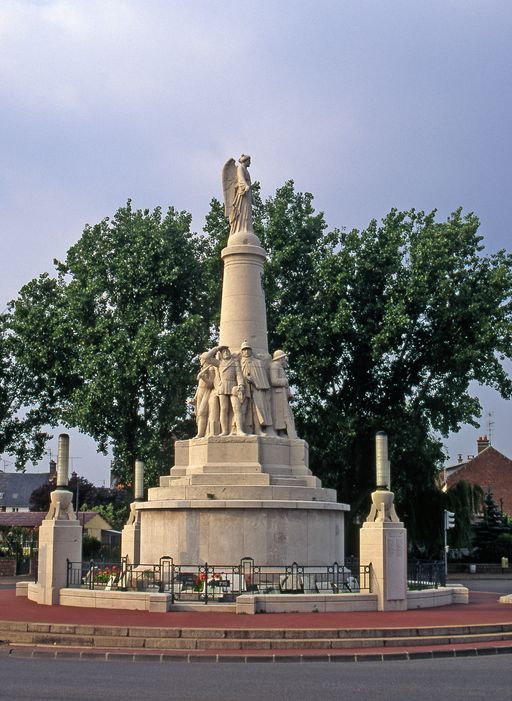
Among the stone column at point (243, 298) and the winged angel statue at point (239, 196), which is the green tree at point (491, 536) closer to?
the stone column at point (243, 298)

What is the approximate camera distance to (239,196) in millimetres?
30328

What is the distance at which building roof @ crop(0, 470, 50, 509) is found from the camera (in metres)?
101

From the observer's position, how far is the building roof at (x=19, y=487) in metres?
101

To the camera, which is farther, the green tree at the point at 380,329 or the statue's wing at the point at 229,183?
the green tree at the point at 380,329

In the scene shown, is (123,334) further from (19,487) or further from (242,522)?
(19,487)

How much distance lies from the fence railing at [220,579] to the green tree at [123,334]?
16.7 meters

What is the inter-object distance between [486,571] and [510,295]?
→ 15.8m

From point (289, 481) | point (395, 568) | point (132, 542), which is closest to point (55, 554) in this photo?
point (289, 481)

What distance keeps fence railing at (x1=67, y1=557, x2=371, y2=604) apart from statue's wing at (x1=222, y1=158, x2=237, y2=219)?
1148cm

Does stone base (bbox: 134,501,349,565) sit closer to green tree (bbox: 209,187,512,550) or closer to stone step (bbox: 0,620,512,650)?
stone step (bbox: 0,620,512,650)

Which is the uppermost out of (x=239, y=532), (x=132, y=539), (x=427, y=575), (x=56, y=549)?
(x=239, y=532)

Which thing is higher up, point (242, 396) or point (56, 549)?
point (242, 396)

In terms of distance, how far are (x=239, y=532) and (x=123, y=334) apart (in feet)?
59.5

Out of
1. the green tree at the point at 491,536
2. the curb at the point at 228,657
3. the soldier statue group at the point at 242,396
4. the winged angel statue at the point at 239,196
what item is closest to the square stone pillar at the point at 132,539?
the soldier statue group at the point at 242,396
